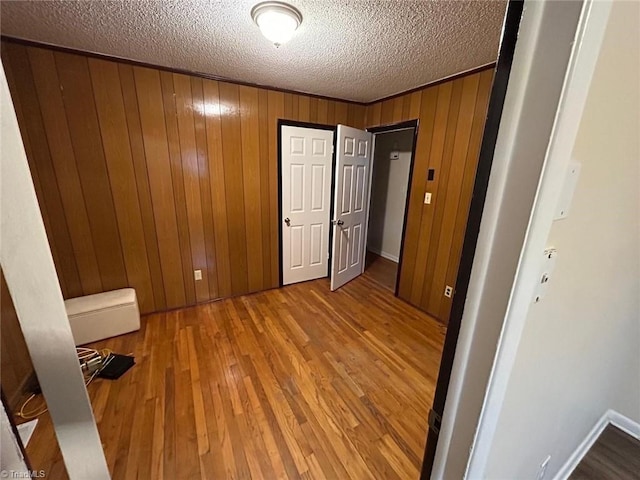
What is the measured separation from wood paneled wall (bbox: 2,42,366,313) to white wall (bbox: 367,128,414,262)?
154 centimetres

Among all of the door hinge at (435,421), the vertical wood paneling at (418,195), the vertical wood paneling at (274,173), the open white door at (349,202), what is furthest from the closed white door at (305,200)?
the door hinge at (435,421)

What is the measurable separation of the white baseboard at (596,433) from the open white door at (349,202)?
7.44 ft

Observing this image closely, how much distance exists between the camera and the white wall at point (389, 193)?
420 cm

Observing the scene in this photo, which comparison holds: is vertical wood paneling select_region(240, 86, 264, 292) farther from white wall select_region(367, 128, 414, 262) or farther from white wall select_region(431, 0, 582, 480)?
white wall select_region(431, 0, 582, 480)

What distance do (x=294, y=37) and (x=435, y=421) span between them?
6.90 feet

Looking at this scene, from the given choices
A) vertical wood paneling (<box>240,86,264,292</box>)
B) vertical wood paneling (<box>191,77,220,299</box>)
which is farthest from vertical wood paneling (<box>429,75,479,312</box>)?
vertical wood paneling (<box>191,77,220,299</box>)

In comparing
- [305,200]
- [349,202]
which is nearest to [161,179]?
[305,200]

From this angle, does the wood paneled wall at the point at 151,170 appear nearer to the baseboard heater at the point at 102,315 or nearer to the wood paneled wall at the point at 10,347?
the baseboard heater at the point at 102,315

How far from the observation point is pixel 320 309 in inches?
111

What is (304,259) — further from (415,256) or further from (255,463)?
(255,463)

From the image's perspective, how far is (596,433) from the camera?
1507 mm

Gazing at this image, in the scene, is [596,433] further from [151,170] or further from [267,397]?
[151,170]

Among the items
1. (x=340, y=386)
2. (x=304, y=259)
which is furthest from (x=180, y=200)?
(x=340, y=386)

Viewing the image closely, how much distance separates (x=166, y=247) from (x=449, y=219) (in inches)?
108
